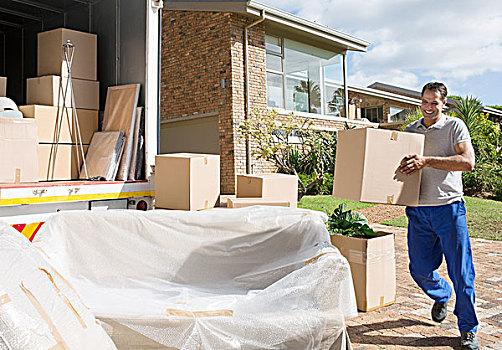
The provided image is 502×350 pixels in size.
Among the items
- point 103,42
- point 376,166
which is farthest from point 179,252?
point 103,42

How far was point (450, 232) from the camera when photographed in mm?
3287

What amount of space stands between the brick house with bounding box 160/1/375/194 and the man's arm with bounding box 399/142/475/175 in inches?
325

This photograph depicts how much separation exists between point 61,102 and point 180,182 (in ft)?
5.25

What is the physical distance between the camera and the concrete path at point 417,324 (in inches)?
130

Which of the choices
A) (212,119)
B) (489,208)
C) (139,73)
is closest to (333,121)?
(212,119)

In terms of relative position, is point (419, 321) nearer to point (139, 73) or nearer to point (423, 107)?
point (423, 107)

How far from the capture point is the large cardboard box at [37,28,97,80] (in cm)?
505

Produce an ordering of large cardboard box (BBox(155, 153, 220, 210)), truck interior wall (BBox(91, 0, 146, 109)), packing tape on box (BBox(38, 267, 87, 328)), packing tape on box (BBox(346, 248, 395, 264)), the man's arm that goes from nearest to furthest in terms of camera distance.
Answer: packing tape on box (BBox(38, 267, 87, 328)) < the man's arm < packing tape on box (BBox(346, 248, 395, 264)) < large cardboard box (BBox(155, 153, 220, 210)) < truck interior wall (BBox(91, 0, 146, 109))

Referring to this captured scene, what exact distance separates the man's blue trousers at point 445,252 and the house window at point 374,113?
18814mm

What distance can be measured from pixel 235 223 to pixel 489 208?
28.7 ft

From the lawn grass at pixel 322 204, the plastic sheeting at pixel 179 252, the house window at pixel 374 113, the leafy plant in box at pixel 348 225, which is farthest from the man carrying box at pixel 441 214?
Answer: the house window at pixel 374 113

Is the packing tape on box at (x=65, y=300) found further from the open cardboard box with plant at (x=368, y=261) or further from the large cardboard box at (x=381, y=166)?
the open cardboard box with plant at (x=368, y=261)

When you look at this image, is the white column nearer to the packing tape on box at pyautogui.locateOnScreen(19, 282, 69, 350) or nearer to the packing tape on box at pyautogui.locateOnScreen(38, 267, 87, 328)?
the packing tape on box at pyautogui.locateOnScreen(38, 267, 87, 328)

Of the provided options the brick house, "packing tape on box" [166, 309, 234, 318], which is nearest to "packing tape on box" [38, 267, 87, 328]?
"packing tape on box" [166, 309, 234, 318]
